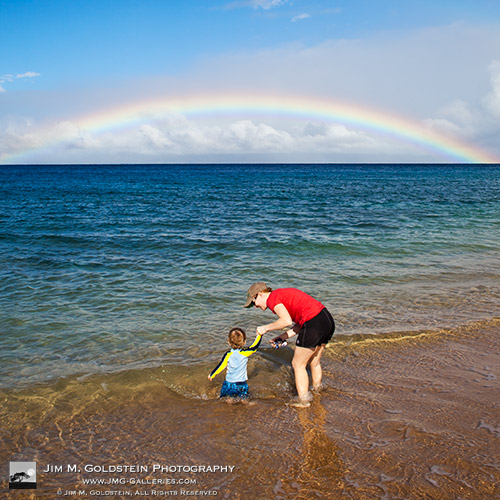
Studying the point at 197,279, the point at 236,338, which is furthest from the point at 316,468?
the point at 197,279

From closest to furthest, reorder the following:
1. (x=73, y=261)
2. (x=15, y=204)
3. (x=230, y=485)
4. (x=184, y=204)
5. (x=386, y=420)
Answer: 1. (x=230, y=485)
2. (x=386, y=420)
3. (x=73, y=261)
4. (x=15, y=204)
5. (x=184, y=204)

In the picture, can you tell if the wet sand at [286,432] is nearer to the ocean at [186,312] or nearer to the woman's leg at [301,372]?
the ocean at [186,312]

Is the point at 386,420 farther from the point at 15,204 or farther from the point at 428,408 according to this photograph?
the point at 15,204

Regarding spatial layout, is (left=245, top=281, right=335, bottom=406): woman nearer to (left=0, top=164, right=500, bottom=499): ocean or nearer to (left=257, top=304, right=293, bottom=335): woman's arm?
(left=257, top=304, right=293, bottom=335): woman's arm

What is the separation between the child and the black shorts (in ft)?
2.39

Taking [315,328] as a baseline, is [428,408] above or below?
below

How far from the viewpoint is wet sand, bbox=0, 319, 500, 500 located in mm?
3932

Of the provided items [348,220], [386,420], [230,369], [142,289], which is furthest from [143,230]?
[386,420]

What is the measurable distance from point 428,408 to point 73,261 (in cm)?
1221

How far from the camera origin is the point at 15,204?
3105cm

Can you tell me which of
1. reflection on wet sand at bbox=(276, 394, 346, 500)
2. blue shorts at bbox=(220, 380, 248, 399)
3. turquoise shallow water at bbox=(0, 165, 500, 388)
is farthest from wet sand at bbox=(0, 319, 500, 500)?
turquoise shallow water at bbox=(0, 165, 500, 388)

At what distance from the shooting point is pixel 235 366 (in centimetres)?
553

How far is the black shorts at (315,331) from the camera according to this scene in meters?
5.27

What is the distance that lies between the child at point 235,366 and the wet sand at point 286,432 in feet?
0.59
